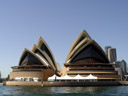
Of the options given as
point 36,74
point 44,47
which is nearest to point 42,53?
point 44,47

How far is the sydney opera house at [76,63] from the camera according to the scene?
78.2 metres

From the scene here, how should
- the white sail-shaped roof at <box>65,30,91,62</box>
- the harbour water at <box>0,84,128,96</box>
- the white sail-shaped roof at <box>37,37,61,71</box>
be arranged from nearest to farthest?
the harbour water at <box>0,84,128,96</box>
the white sail-shaped roof at <box>65,30,91,62</box>
the white sail-shaped roof at <box>37,37,61,71</box>

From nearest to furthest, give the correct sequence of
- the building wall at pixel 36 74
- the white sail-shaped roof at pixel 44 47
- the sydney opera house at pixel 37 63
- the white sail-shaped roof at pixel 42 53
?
1. the building wall at pixel 36 74
2. the sydney opera house at pixel 37 63
3. the white sail-shaped roof at pixel 42 53
4. the white sail-shaped roof at pixel 44 47

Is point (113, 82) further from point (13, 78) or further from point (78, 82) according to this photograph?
point (13, 78)

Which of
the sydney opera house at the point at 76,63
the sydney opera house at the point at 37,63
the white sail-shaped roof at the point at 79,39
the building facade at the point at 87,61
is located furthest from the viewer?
the white sail-shaped roof at the point at 79,39

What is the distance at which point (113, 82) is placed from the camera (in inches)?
2869

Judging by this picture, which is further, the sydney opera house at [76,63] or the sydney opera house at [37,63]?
the sydney opera house at [37,63]

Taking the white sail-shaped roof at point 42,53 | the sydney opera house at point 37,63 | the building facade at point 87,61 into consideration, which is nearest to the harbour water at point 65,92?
the building facade at point 87,61

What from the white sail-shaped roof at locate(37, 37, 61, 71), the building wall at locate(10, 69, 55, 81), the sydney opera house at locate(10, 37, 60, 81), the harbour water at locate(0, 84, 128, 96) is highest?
the white sail-shaped roof at locate(37, 37, 61, 71)

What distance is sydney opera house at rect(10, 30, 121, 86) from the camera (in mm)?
78250

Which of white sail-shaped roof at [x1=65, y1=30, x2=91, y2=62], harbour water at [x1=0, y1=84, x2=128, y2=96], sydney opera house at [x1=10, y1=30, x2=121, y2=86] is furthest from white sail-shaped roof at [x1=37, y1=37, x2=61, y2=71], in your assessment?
harbour water at [x1=0, y1=84, x2=128, y2=96]

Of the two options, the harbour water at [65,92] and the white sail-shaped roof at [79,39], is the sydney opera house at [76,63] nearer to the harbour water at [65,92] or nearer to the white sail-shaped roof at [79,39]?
the white sail-shaped roof at [79,39]

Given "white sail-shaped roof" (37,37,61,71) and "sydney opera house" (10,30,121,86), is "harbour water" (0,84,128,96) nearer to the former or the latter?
"sydney opera house" (10,30,121,86)

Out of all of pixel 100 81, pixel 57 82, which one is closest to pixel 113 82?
pixel 100 81
